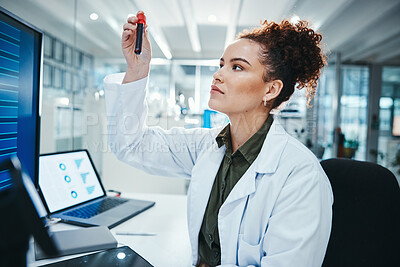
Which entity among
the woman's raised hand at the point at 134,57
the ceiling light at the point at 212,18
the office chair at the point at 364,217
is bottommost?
the office chair at the point at 364,217

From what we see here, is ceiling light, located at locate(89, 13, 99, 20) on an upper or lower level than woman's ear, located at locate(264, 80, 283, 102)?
upper

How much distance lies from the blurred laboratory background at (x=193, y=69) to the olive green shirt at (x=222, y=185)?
426 mm

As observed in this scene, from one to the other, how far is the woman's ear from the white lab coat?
0.40 ft

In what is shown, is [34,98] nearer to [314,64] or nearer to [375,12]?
[314,64]

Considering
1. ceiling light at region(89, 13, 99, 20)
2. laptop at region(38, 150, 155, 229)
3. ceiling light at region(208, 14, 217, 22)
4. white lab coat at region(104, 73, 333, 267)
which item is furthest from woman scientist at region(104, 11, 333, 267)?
ceiling light at region(208, 14, 217, 22)

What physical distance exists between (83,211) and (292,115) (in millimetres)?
2882

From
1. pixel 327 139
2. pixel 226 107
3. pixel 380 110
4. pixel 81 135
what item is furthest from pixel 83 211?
pixel 380 110

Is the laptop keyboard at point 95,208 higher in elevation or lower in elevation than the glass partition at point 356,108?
lower

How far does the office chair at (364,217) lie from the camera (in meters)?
0.85

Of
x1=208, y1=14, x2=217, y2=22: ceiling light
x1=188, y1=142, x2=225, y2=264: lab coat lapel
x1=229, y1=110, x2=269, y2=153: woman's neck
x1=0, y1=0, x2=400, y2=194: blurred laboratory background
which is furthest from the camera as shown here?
x1=208, y1=14, x2=217, y2=22: ceiling light

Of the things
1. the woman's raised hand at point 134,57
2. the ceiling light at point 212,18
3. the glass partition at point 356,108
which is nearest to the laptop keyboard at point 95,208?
the woman's raised hand at point 134,57

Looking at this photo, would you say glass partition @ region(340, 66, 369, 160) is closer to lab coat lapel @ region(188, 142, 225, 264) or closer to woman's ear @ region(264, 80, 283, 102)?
woman's ear @ region(264, 80, 283, 102)

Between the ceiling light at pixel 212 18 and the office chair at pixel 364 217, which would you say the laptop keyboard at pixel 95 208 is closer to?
the office chair at pixel 364 217

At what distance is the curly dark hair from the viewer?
1022 millimetres
